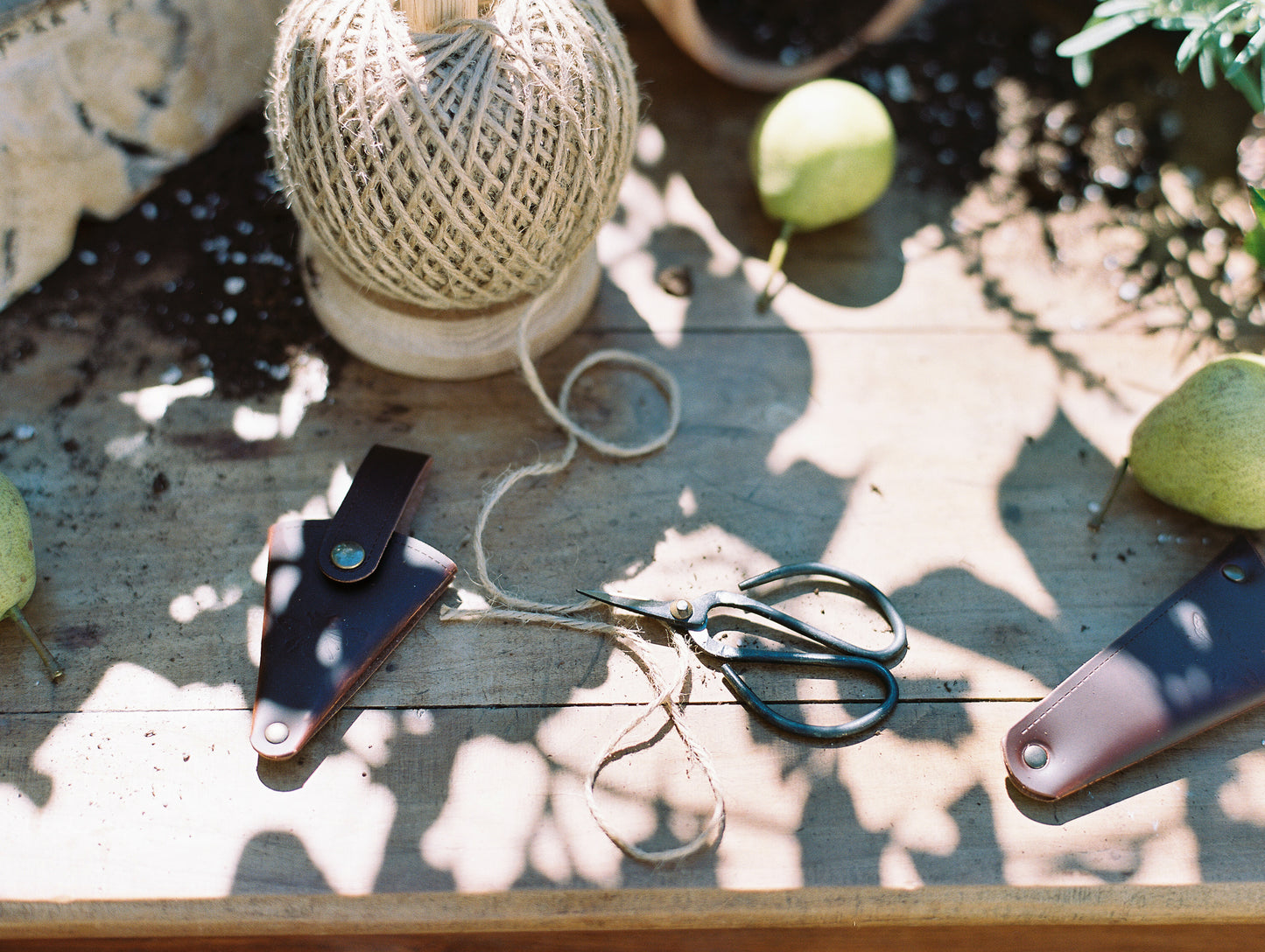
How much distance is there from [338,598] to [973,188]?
809mm

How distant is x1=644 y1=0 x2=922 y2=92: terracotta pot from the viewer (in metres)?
1.04

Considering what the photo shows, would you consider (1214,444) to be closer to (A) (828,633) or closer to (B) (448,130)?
(A) (828,633)

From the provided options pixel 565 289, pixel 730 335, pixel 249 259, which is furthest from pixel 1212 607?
pixel 249 259

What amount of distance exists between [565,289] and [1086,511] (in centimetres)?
52

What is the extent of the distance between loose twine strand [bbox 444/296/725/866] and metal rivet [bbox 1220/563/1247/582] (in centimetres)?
45

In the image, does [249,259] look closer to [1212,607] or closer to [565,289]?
[565,289]

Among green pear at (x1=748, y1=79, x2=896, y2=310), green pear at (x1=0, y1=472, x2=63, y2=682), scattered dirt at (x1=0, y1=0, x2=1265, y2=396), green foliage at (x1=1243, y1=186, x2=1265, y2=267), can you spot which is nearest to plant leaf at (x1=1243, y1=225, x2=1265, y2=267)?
green foliage at (x1=1243, y1=186, x2=1265, y2=267)

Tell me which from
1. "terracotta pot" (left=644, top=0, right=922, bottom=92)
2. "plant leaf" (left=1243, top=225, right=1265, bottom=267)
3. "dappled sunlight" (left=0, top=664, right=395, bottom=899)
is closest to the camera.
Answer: "dappled sunlight" (left=0, top=664, right=395, bottom=899)

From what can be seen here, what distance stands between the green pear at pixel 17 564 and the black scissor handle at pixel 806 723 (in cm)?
52

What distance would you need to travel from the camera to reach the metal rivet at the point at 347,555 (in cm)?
74

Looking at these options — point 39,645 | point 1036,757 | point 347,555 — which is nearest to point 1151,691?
point 1036,757

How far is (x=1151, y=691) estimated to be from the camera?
0.72 m

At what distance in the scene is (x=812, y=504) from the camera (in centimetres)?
84

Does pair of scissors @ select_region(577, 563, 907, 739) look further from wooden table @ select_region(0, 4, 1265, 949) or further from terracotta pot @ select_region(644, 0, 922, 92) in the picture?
terracotta pot @ select_region(644, 0, 922, 92)
